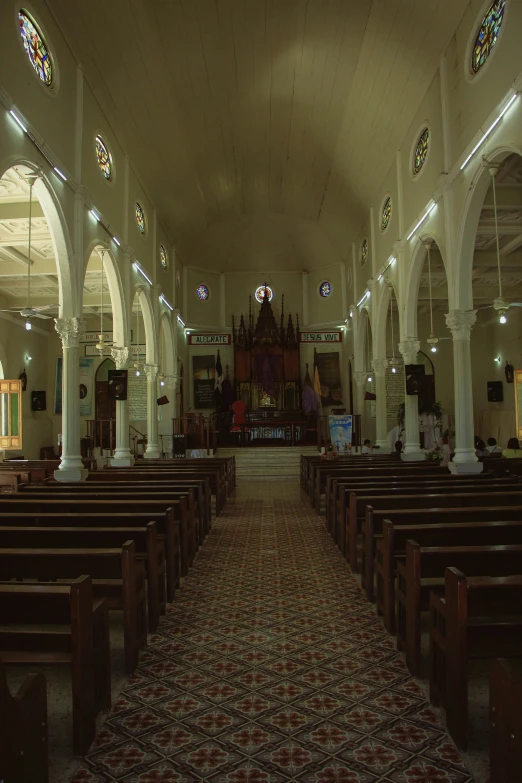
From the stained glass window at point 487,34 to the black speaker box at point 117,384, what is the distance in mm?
9350

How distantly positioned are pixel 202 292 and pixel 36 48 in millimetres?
16728

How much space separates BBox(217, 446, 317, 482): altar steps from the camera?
17345mm

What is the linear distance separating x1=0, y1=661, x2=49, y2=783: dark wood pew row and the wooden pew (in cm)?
139

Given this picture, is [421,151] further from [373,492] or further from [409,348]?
[373,492]

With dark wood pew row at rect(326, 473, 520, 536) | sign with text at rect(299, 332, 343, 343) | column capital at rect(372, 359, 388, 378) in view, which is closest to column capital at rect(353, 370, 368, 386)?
column capital at rect(372, 359, 388, 378)

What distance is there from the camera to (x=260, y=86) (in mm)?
13469

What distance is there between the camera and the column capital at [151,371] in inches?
687

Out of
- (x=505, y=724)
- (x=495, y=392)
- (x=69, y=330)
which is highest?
(x=69, y=330)

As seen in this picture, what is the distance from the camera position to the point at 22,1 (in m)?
8.23

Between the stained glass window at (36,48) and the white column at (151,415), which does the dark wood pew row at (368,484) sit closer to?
the stained glass window at (36,48)

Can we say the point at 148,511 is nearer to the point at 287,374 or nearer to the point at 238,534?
the point at 238,534

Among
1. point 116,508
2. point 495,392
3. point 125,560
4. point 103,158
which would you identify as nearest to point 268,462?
point 495,392

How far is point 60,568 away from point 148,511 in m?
1.90

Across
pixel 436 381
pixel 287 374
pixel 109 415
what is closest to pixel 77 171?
pixel 109 415
